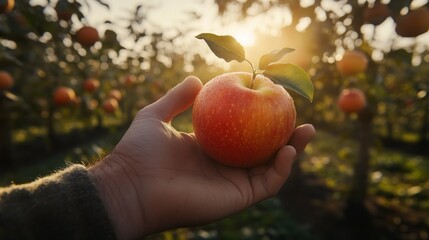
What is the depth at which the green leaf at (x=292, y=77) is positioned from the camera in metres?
1.34

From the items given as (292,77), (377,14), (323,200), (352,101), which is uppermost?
(377,14)

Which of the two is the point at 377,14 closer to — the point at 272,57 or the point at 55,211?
the point at 272,57

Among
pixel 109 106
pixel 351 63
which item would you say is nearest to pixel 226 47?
pixel 351 63

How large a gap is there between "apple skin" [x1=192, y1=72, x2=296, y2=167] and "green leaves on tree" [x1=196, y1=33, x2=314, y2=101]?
0.26ft

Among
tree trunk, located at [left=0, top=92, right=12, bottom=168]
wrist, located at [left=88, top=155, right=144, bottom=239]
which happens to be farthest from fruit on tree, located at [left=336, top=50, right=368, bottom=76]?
tree trunk, located at [left=0, top=92, right=12, bottom=168]

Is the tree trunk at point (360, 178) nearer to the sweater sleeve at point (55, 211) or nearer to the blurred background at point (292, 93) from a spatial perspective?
the blurred background at point (292, 93)

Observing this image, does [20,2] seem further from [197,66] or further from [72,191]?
[197,66]

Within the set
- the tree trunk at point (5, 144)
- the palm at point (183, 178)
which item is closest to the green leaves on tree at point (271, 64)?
the palm at point (183, 178)

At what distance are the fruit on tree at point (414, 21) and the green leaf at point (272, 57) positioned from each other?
100 cm

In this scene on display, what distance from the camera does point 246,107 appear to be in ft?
4.58

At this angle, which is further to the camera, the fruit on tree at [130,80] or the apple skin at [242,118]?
the fruit on tree at [130,80]

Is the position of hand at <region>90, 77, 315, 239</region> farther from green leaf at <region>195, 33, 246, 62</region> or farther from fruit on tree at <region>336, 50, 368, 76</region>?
fruit on tree at <region>336, 50, 368, 76</region>

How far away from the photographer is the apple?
54.4 inches

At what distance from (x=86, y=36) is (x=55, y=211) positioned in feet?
6.50
